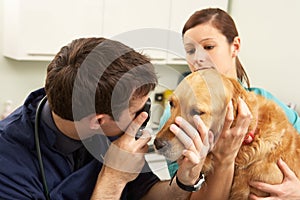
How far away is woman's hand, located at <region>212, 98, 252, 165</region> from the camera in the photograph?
1.22 metres

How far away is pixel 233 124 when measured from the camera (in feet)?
4.08

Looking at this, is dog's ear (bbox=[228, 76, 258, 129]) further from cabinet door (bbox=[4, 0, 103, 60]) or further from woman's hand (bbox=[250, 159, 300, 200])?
cabinet door (bbox=[4, 0, 103, 60])

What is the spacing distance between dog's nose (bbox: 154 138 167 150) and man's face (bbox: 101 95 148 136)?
0.11 meters

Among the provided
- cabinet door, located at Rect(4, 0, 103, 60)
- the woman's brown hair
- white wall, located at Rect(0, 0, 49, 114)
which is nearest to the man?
the woman's brown hair

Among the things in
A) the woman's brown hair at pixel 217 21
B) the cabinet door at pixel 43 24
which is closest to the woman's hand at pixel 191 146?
the woman's brown hair at pixel 217 21

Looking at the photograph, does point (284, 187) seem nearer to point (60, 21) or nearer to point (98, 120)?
point (98, 120)

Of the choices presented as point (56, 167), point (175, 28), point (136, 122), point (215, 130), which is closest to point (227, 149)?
point (215, 130)

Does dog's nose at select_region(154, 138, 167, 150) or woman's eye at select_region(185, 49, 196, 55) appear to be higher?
woman's eye at select_region(185, 49, 196, 55)

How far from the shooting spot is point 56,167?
47.6 inches

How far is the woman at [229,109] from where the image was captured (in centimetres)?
124

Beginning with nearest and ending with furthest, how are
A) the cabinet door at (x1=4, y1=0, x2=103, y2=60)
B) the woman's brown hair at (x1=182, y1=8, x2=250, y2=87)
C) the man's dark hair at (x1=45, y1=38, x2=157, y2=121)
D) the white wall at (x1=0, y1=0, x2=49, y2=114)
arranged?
the man's dark hair at (x1=45, y1=38, x2=157, y2=121), the woman's brown hair at (x1=182, y1=8, x2=250, y2=87), the cabinet door at (x1=4, y1=0, x2=103, y2=60), the white wall at (x1=0, y1=0, x2=49, y2=114)

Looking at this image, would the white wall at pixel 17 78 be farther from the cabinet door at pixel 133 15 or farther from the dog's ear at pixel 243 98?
the dog's ear at pixel 243 98

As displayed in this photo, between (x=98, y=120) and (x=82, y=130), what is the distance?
6cm

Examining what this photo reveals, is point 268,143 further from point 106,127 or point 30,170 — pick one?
point 30,170
